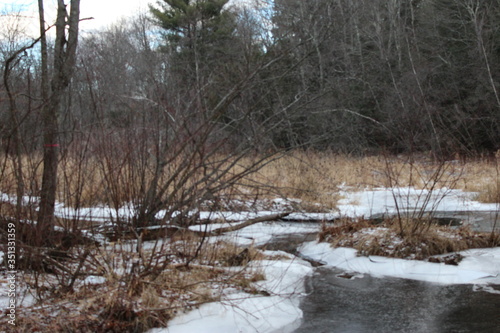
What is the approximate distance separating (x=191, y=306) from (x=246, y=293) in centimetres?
65

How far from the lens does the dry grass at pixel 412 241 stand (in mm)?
6250

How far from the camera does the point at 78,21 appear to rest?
5238 millimetres

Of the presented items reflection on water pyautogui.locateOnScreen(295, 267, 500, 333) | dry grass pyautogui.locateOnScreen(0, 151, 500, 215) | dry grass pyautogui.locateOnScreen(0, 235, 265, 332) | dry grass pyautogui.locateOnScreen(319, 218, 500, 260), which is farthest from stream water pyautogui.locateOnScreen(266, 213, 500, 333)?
dry grass pyautogui.locateOnScreen(0, 151, 500, 215)

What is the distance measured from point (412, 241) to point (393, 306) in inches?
78.0

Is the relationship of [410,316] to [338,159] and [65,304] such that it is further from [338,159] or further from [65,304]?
[338,159]

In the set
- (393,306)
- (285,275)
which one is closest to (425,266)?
Result: (393,306)

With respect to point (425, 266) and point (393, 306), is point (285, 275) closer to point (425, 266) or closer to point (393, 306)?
point (393, 306)

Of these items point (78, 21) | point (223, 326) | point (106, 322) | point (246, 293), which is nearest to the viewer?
point (106, 322)

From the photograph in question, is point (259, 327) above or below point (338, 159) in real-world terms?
below

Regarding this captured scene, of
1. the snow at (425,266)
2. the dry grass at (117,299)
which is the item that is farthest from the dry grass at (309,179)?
the dry grass at (117,299)

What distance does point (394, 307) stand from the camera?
454 centimetres

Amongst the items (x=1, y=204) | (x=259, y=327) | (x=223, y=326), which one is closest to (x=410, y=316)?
(x=259, y=327)

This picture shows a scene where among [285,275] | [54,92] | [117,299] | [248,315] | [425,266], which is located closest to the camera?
[117,299]

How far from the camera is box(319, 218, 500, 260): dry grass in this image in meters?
6.25
